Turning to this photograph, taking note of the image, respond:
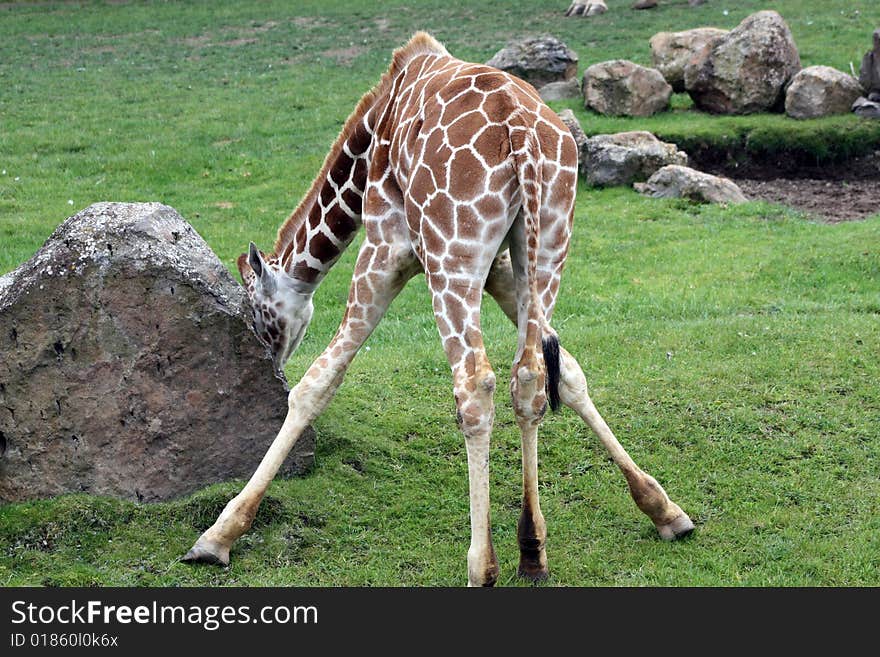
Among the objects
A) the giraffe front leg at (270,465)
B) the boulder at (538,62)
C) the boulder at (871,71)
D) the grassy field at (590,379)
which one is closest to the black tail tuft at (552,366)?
the grassy field at (590,379)

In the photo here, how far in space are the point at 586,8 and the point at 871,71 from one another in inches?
439

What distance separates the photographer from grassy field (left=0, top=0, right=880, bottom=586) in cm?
613

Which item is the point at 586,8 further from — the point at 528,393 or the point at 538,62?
the point at 528,393

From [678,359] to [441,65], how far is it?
3.39m

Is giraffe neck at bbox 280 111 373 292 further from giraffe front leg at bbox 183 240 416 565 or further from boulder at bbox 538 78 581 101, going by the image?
boulder at bbox 538 78 581 101

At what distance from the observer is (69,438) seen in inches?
249

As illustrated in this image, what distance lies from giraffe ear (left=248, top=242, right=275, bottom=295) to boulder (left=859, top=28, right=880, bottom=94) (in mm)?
11957

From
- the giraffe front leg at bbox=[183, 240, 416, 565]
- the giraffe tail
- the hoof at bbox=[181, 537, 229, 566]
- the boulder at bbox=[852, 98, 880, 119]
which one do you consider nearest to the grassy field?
the hoof at bbox=[181, 537, 229, 566]

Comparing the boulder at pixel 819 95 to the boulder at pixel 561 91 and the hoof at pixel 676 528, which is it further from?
the hoof at pixel 676 528

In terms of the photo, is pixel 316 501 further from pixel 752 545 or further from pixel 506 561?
pixel 752 545

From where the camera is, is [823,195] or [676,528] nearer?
[676,528]

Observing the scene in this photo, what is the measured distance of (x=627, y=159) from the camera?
579 inches

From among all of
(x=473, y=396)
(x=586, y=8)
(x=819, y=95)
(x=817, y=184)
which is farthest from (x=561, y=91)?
(x=473, y=396)

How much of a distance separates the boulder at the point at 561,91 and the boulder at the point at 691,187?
4.24m
